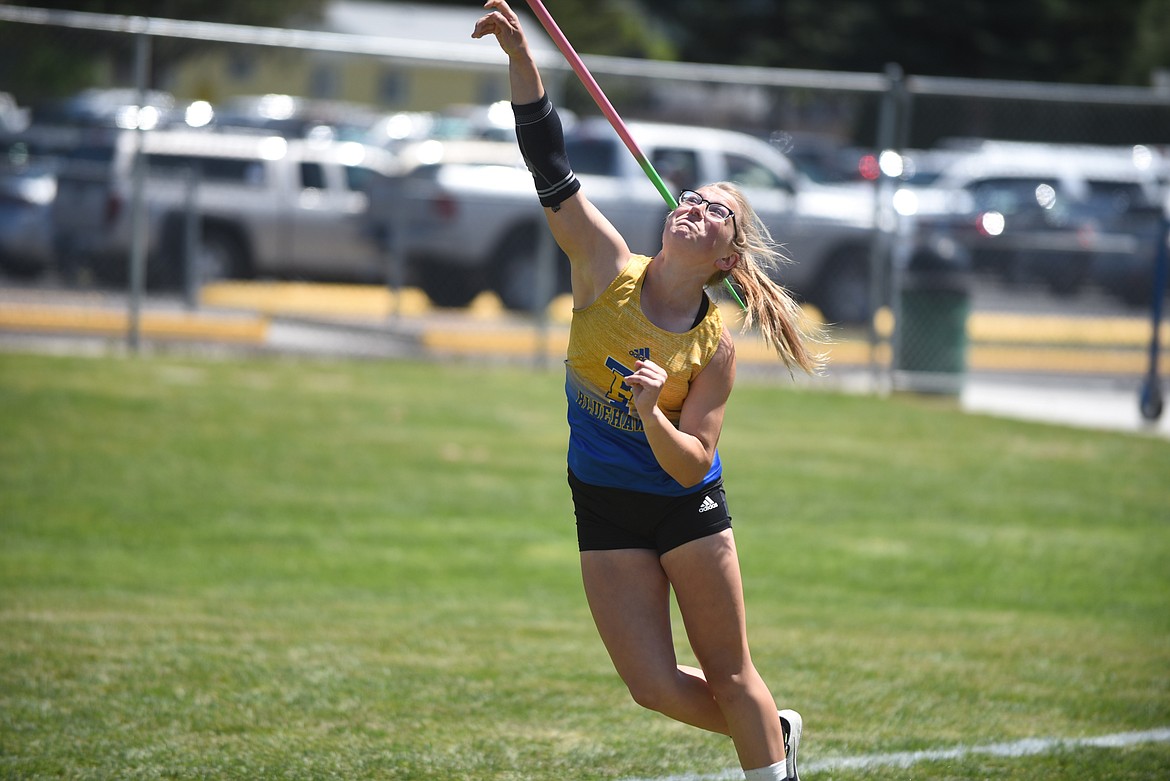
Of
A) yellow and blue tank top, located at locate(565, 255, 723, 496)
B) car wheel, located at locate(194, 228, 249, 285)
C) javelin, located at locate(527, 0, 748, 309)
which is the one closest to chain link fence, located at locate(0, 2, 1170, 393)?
car wheel, located at locate(194, 228, 249, 285)

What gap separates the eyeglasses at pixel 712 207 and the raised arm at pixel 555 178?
9.0 inches

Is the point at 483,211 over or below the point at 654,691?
over

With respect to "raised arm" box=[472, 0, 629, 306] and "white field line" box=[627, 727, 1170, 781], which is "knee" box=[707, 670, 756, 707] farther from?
"raised arm" box=[472, 0, 629, 306]

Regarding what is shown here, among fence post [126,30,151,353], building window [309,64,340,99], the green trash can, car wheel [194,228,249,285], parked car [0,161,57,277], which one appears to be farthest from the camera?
building window [309,64,340,99]

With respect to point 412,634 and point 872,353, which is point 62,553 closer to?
point 412,634

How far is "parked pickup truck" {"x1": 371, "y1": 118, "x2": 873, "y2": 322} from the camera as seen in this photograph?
1395 centimetres

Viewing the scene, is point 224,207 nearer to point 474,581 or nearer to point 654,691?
point 474,581

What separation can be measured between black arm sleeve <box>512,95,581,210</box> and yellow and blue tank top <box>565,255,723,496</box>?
0.95 feet

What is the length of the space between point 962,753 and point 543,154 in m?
2.64

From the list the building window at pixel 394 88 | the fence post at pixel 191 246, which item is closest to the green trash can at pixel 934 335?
the fence post at pixel 191 246

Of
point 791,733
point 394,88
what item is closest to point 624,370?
point 791,733

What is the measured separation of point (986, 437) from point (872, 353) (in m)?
2.11

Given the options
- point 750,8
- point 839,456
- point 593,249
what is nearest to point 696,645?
point 593,249

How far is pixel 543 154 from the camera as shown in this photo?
382 cm
